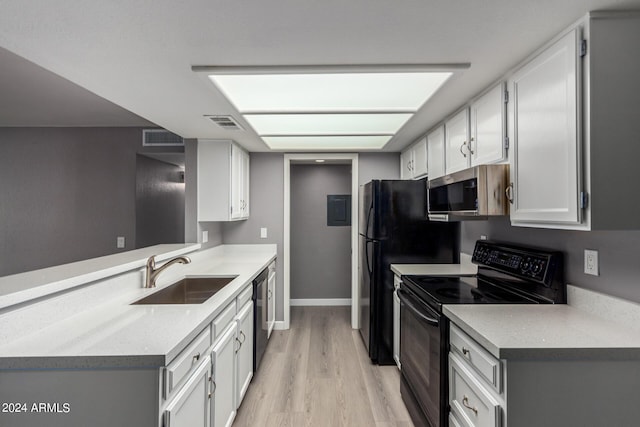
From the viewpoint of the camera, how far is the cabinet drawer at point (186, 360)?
1149 mm

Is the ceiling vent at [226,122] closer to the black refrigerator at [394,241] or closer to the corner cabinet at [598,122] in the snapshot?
the black refrigerator at [394,241]

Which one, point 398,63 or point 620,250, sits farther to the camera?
point 398,63

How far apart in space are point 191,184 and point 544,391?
301 cm

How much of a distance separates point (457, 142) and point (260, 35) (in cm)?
158

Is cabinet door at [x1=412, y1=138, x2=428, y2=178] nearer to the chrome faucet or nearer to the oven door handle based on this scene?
the oven door handle

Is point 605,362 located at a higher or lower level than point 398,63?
lower

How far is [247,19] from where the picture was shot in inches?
46.7

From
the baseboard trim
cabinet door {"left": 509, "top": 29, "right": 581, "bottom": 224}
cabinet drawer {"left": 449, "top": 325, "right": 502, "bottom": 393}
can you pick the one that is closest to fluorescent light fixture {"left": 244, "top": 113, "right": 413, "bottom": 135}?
cabinet door {"left": 509, "top": 29, "right": 581, "bottom": 224}

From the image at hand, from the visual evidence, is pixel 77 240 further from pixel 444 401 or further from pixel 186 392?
pixel 444 401

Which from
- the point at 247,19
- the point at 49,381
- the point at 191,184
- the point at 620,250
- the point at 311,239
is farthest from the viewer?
the point at 311,239

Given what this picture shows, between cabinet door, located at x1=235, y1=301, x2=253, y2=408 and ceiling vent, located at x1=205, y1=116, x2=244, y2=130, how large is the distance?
1414 millimetres

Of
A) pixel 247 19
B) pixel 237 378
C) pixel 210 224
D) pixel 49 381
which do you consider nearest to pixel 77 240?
pixel 210 224

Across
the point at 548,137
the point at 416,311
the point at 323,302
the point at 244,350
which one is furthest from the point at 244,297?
the point at 323,302

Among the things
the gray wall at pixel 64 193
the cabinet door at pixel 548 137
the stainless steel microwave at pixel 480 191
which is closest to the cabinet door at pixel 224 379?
the stainless steel microwave at pixel 480 191
